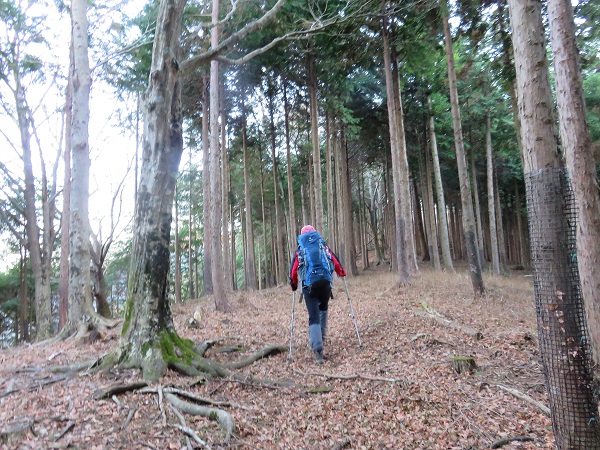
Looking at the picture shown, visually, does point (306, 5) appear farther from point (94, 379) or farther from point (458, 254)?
point (458, 254)

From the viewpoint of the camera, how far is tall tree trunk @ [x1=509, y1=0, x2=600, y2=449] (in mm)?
2559

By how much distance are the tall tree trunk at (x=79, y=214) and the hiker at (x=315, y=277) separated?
18.1ft

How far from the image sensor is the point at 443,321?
7.05 meters

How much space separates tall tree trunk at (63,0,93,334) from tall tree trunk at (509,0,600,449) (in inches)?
346

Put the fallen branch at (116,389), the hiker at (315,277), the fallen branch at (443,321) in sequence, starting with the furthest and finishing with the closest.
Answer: the fallen branch at (443,321)
the hiker at (315,277)
the fallen branch at (116,389)

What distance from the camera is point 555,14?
412cm

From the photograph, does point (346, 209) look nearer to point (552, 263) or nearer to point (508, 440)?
point (508, 440)

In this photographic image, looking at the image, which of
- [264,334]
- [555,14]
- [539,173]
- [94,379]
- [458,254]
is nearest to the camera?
[539,173]

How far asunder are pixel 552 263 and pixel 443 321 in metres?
4.73

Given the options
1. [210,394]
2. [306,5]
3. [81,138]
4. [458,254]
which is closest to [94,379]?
[210,394]

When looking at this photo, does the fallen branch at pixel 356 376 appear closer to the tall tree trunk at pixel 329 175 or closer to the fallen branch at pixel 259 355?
the fallen branch at pixel 259 355

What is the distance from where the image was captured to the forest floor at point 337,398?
11.0ft

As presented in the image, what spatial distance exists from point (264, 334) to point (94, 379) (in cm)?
359

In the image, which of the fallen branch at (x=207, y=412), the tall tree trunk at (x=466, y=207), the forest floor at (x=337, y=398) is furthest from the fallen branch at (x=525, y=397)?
the tall tree trunk at (x=466, y=207)
